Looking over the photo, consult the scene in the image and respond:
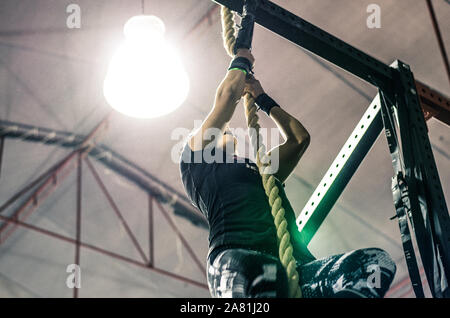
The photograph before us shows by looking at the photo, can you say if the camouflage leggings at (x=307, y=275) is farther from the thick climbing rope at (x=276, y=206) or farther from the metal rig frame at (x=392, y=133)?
the metal rig frame at (x=392, y=133)

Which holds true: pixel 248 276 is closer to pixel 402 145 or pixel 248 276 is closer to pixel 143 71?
pixel 402 145

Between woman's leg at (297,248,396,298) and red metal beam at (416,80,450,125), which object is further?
red metal beam at (416,80,450,125)

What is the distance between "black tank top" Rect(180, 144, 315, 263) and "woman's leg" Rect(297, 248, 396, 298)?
0.14 m

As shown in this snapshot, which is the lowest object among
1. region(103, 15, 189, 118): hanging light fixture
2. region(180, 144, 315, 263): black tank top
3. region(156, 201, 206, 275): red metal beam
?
region(180, 144, 315, 263): black tank top

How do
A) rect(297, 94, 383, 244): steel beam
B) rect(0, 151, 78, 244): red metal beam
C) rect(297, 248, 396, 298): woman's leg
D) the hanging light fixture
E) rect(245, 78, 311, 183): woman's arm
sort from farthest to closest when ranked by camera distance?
rect(0, 151, 78, 244): red metal beam, the hanging light fixture, rect(297, 94, 383, 244): steel beam, rect(245, 78, 311, 183): woman's arm, rect(297, 248, 396, 298): woman's leg

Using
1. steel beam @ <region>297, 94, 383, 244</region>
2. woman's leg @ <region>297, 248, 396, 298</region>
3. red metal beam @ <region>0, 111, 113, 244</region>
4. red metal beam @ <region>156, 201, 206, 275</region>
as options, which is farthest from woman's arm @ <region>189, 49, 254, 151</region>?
red metal beam @ <region>156, 201, 206, 275</region>

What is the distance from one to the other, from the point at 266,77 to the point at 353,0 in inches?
44.7

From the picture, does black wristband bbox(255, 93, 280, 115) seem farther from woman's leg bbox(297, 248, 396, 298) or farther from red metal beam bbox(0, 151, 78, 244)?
red metal beam bbox(0, 151, 78, 244)

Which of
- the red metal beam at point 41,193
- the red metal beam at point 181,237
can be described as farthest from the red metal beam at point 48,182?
the red metal beam at point 181,237

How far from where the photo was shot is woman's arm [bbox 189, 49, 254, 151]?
1.82 m

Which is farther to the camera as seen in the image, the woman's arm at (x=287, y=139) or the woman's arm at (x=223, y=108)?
the woman's arm at (x=287, y=139)

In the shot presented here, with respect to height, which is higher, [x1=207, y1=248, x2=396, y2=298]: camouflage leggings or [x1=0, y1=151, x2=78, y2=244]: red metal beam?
[x1=0, y1=151, x2=78, y2=244]: red metal beam

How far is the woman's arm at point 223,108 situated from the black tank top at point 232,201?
0.05 m

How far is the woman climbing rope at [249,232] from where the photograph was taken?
1.50 metres
